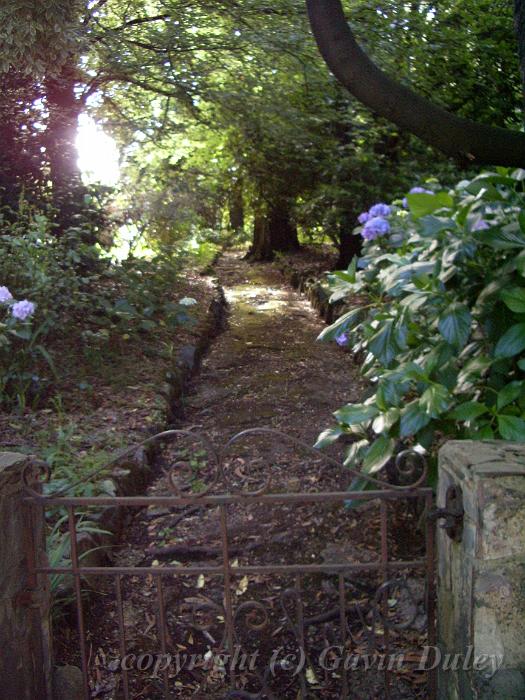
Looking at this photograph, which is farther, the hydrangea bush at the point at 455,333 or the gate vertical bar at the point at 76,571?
the hydrangea bush at the point at 455,333

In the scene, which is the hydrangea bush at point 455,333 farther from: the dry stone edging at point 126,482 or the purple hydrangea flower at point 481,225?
the dry stone edging at point 126,482

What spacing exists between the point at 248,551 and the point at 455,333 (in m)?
1.75

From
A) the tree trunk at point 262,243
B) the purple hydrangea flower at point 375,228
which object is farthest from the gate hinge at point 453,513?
the tree trunk at point 262,243

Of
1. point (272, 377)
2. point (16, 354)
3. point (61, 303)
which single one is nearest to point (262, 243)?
point (272, 377)

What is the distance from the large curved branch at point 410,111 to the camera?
4.03 meters

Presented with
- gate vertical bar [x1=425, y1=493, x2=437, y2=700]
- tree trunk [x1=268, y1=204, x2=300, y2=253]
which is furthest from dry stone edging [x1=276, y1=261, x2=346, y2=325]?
gate vertical bar [x1=425, y1=493, x2=437, y2=700]

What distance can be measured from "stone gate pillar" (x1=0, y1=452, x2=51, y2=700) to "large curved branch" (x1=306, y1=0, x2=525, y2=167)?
111 inches

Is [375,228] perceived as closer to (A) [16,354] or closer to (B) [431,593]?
(B) [431,593]

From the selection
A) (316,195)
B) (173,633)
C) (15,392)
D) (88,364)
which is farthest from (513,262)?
(316,195)

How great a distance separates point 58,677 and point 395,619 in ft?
4.64

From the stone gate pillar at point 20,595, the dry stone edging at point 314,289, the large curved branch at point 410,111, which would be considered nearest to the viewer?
the stone gate pillar at point 20,595

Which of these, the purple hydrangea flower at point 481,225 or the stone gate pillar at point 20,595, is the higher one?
the purple hydrangea flower at point 481,225

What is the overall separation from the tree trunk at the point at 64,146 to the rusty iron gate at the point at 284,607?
485 cm

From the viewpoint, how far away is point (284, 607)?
2381 millimetres
